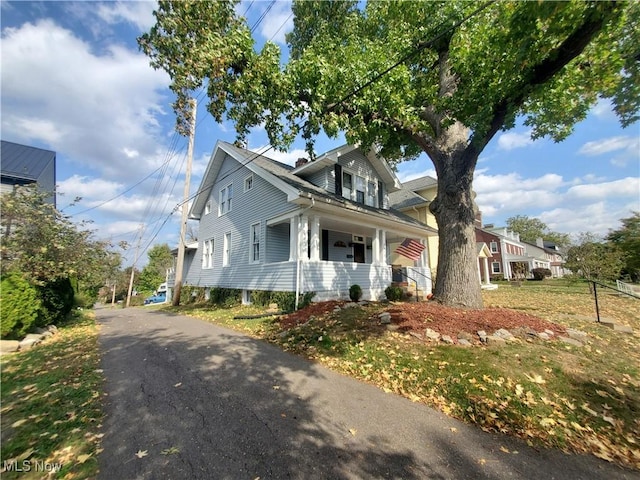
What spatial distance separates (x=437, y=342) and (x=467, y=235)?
144 inches

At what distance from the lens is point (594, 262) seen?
1497cm

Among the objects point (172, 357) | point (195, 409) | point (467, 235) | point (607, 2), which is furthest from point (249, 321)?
point (607, 2)

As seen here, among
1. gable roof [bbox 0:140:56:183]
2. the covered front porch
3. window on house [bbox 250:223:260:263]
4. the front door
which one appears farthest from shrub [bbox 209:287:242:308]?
gable roof [bbox 0:140:56:183]

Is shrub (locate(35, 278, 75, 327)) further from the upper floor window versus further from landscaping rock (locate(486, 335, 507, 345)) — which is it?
landscaping rock (locate(486, 335, 507, 345))

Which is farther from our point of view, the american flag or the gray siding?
the american flag

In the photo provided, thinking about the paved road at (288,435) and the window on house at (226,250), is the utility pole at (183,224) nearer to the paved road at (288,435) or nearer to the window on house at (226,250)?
the window on house at (226,250)

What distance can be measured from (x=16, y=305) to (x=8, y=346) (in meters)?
0.97

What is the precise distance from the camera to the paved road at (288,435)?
264 centimetres

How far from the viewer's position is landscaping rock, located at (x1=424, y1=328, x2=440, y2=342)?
5706 mm

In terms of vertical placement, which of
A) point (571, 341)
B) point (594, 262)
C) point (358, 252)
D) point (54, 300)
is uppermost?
point (358, 252)

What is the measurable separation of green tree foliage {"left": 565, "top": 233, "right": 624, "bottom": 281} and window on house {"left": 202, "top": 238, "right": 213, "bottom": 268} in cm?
2159

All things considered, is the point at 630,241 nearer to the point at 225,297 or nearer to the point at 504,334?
the point at 504,334

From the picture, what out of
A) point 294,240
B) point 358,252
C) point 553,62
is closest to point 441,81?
point 553,62

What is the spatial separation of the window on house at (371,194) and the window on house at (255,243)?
6.55m
